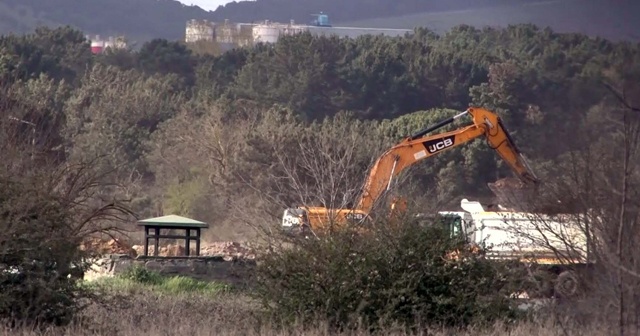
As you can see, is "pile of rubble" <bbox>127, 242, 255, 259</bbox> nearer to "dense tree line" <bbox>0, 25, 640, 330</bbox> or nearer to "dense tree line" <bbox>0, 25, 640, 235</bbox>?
"dense tree line" <bbox>0, 25, 640, 330</bbox>

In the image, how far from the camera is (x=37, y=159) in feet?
67.8

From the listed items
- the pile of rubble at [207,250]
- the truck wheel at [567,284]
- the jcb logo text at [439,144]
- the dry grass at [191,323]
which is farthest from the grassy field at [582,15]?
the pile of rubble at [207,250]

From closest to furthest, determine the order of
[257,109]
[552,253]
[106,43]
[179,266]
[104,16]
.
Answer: [552,253], [179,266], [257,109], [106,43], [104,16]

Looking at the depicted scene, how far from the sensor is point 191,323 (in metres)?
13.5

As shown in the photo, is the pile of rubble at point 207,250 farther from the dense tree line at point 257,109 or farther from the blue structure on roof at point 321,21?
the blue structure on roof at point 321,21

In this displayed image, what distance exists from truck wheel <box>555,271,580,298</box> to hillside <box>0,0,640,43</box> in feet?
9.54

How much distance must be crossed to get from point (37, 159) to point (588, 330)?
11791 millimetres

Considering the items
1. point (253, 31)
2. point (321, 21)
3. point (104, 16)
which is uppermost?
point (104, 16)

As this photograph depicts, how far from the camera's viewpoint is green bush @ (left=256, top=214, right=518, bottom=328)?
13.6 meters

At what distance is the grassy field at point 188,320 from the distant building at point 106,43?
219 ft

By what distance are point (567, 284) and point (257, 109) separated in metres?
45.0

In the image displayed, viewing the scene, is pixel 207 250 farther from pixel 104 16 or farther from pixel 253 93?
pixel 104 16

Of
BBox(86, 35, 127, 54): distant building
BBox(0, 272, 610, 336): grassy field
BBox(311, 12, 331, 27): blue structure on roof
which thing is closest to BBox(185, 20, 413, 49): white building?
BBox(311, 12, 331, 27): blue structure on roof

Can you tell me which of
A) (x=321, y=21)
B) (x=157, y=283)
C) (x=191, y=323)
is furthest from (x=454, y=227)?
(x=321, y=21)
